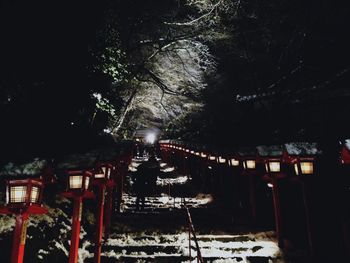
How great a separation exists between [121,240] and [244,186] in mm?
10405

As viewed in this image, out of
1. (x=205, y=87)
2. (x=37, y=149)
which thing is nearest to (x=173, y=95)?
(x=205, y=87)

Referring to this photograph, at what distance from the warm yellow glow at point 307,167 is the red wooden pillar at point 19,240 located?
9898mm

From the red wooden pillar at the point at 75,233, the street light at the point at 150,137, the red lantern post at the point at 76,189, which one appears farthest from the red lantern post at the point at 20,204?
the street light at the point at 150,137

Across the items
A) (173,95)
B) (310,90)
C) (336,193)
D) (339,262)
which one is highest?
(173,95)

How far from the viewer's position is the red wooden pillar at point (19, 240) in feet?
20.7

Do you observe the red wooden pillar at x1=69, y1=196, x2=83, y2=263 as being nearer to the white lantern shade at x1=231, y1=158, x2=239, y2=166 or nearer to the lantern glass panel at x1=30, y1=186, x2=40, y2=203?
the lantern glass panel at x1=30, y1=186, x2=40, y2=203

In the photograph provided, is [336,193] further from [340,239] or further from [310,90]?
[340,239]

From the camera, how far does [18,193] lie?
21.5 ft

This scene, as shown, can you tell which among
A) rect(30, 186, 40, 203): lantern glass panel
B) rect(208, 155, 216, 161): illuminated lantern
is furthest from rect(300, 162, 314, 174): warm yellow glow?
rect(208, 155, 216, 161): illuminated lantern

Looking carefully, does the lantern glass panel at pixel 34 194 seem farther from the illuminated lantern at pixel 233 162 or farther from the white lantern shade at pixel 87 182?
the illuminated lantern at pixel 233 162

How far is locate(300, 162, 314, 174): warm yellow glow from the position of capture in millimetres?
11219

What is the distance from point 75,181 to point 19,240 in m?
2.54

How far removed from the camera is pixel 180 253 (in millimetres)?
11727

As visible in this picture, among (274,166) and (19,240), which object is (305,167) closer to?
(274,166)
